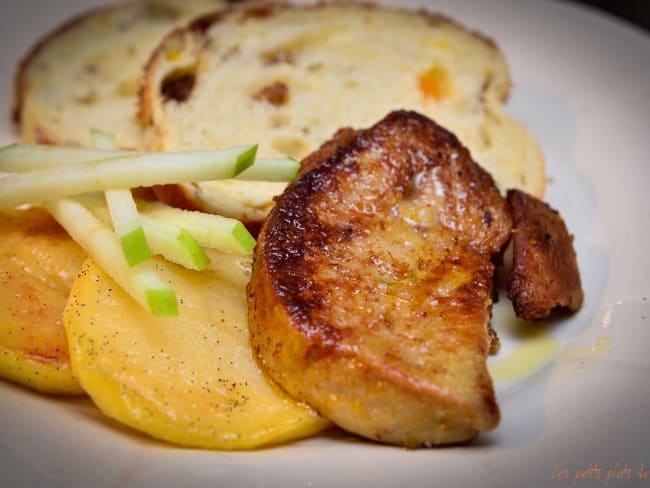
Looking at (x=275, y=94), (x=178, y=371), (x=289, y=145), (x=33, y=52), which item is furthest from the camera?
(x=33, y=52)

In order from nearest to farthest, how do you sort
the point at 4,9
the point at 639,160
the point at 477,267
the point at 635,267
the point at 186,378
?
the point at 186,378 < the point at 477,267 < the point at 635,267 < the point at 639,160 < the point at 4,9

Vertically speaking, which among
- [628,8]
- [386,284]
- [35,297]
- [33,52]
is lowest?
[35,297]

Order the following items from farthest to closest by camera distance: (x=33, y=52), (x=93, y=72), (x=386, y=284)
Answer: (x=33, y=52)
(x=93, y=72)
(x=386, y=284)

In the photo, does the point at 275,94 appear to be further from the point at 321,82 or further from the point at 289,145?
the point at 289,145

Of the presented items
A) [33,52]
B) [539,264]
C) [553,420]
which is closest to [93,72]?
[33,52]

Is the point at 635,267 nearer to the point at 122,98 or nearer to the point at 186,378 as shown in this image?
the point at 186,378

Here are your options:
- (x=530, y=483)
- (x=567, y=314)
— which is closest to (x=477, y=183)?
(x=567, y=314)
